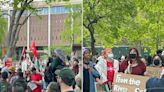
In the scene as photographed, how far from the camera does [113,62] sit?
47.1ft

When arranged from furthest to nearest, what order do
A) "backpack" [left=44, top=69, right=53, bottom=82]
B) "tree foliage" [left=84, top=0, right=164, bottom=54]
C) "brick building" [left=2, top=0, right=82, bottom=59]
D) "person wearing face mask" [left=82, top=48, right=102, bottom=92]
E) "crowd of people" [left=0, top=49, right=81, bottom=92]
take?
"tree foliage" [left=84, top=0, right=164, bottom=54]
"brick building" [left=2, top=0, right=82, bottom=59]
"backpack" [left=44, top=69, right=53, bottom=82]
"person wearing face mask" [left=82, top=48, right=102, bottom=92]
"crowd of people" [left=0, top=49, right=81, bottom=92]

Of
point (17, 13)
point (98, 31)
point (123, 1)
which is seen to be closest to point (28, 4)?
point (17, 13)

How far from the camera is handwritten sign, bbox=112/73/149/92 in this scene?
29.5 ft

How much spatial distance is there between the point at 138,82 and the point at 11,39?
208 inches

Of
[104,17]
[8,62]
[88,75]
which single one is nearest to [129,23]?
[104,17]

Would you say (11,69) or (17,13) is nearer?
(11,69)

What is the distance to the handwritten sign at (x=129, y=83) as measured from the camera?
898 cm

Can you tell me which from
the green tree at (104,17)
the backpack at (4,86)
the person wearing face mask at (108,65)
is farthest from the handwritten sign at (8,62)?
the backpack at (4,86)

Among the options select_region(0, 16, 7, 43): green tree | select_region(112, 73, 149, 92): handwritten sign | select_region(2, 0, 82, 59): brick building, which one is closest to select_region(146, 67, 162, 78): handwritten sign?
select_region(112, 73, 149, 92): handwritten sign

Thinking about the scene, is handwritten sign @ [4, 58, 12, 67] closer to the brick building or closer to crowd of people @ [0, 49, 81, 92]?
the brick building

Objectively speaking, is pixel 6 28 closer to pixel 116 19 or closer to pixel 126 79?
pixel 116 19

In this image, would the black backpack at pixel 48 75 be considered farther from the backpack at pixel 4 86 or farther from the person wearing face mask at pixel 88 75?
the person wearing face mask at pixel 88 75

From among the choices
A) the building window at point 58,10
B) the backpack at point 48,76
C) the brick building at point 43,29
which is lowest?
the backpack at point 48,76

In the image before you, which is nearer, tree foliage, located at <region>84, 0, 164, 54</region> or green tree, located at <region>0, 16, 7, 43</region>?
green tree, located at <region>0, 16, 7, 43</region>
